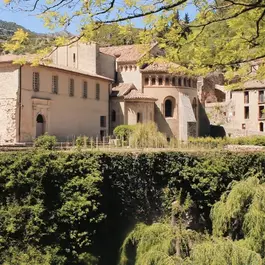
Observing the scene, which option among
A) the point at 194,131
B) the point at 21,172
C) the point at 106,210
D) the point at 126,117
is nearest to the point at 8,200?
the point at 21,172

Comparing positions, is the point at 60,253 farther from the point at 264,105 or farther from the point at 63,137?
the point at 264,105

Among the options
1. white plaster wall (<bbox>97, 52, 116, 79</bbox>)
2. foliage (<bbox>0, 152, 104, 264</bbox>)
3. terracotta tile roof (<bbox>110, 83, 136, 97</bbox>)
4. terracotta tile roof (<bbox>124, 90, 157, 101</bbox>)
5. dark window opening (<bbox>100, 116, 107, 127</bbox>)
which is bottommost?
foliage (<bbox>0, 152, 104, 264</bbox>)

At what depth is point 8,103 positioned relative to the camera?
94.5ft

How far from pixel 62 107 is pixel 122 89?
8.87 metres

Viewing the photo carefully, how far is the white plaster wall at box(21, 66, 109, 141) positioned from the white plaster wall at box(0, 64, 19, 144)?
61cm

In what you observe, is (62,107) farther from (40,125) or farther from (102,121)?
(102,121)

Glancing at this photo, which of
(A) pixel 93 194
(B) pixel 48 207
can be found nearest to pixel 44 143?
(B) pixel 48 207

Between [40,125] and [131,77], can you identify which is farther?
[131,77]

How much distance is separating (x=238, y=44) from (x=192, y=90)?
36.4m

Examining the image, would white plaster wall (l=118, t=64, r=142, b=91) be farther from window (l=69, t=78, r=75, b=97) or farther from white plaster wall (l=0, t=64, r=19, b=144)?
white plaster wall (l=0, t=64, r=19, b=144)

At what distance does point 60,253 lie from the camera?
47.7 ft

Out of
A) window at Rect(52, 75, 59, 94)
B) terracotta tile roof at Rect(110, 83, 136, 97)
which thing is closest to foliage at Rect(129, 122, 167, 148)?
window at Rect(52, 75, 59, 94)

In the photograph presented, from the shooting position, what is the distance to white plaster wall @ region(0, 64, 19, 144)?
28469 millimetres

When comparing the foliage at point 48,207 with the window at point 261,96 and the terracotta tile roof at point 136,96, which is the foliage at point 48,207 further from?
the window at point 261,96
